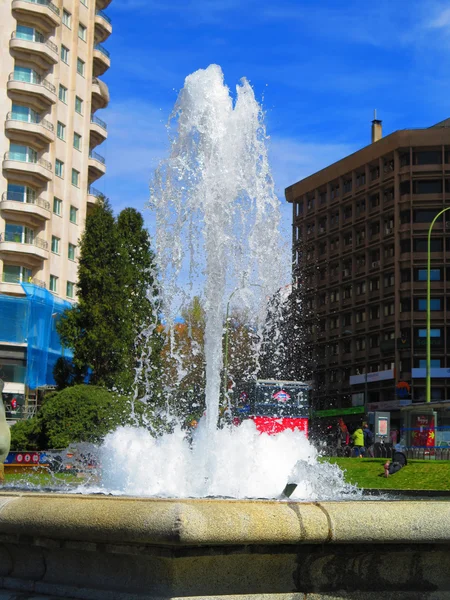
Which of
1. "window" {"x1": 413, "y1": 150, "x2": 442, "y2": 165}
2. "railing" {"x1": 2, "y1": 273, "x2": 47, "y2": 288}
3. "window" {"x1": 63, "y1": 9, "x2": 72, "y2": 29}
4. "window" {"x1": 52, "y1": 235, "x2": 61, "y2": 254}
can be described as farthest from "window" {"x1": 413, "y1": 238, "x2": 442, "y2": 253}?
"railing" {"x1": 2, "y1": 273, "x2": 47, "y2": 288}

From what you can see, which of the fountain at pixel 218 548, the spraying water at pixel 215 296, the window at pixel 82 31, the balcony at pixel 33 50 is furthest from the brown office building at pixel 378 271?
the fountain at pixel 218 548

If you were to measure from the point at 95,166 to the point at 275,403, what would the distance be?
2170 cm

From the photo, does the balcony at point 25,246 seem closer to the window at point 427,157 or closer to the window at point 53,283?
the window at point 53,283

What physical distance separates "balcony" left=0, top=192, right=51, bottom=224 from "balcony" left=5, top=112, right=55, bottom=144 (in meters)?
3.17

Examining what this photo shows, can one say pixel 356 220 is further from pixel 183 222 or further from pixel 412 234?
pixel 183 222

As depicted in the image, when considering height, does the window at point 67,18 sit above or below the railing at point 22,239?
above

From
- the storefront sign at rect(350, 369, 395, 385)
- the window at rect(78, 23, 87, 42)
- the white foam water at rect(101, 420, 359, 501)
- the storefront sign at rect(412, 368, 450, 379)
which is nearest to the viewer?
the white foam water at rect(101, 420, 359, 501)

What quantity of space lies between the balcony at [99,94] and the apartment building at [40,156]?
6.04ft

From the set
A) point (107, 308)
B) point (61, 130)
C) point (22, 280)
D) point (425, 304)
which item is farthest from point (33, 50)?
point (425, 304)

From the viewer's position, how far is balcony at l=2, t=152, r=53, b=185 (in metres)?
48.3

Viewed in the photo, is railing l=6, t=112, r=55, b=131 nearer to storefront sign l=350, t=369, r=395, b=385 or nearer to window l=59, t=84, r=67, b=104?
window l=59, t=84, r=67, b=104

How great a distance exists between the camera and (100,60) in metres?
57.8

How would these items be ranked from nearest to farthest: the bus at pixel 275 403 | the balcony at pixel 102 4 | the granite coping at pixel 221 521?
1. the granite coping at pixel 221 521
2. the bus at pixel 275 403
3. the balcony at pixel 102 4

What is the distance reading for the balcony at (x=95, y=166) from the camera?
2219 inches
